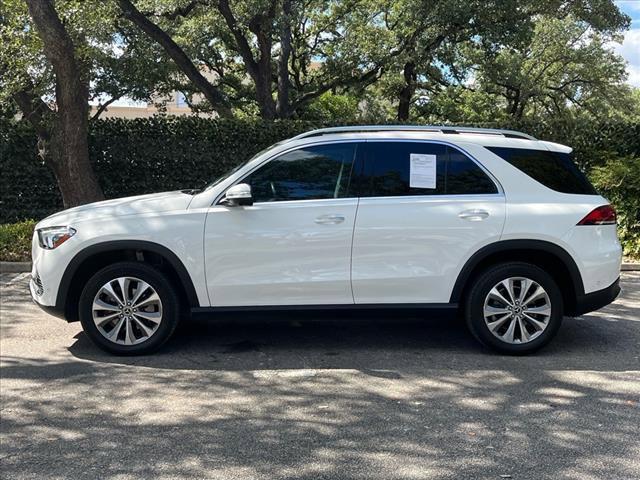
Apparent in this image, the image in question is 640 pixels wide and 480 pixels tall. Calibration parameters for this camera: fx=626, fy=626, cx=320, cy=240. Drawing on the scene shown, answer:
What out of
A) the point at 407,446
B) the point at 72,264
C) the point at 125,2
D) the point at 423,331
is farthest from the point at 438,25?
the point at 407,446

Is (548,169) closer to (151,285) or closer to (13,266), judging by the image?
(151,285)

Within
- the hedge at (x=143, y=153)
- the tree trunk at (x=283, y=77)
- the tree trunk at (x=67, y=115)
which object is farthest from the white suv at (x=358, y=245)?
the tree trunk at (x=283, y=77)

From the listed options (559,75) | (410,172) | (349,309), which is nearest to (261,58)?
(410,172)

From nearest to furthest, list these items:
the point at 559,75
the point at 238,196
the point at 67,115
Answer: the point at 238,196
the point at 67,115
the point at 559,75

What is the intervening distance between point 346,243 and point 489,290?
1.24m

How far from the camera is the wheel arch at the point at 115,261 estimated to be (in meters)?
5.14

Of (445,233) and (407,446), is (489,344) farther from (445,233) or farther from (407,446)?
(407,446)

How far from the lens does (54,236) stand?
526cm

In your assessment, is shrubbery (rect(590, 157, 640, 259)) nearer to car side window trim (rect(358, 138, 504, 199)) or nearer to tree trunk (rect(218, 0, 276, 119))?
car side window trim (rect(358, 138, 504, 199))

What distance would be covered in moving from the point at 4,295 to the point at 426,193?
564cm

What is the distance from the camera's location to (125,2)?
12297 millimetres

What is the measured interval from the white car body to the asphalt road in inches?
15.5

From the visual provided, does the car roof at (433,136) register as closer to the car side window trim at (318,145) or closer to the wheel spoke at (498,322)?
the car side window trim at (318,145)

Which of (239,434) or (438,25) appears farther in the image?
(438,25)
